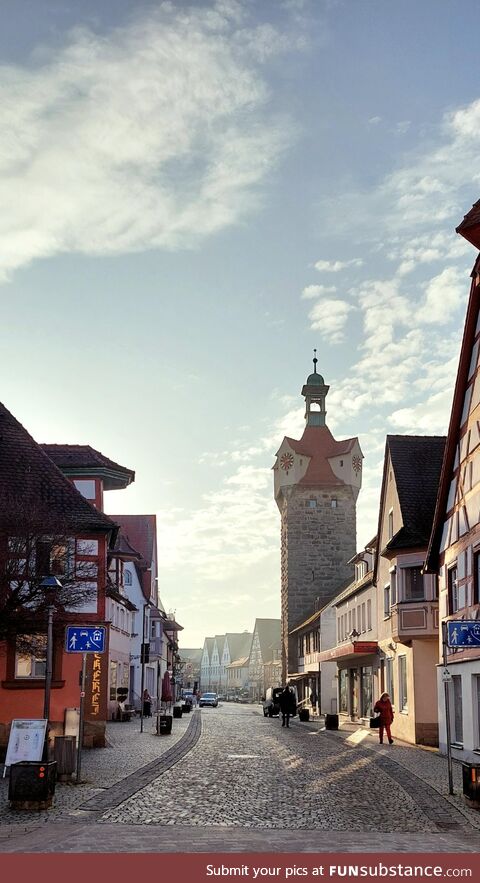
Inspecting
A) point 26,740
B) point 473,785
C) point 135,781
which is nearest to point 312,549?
point 135,781

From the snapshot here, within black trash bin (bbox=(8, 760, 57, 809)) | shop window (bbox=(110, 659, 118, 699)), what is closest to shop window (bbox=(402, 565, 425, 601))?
shop window (bbox=(110, 659, 118, 699))

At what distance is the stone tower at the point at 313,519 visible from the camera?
7475 cm

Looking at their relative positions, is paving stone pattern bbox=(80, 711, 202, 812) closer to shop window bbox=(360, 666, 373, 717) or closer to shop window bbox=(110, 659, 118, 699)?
shop window bbox=(110, 659, 118, 699)

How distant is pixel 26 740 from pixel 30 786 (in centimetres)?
201

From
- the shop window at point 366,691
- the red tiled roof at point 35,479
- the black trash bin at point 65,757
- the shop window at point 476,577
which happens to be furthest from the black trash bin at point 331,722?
the black trash bin at point 65,757

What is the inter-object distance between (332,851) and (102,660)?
2424 centimetres

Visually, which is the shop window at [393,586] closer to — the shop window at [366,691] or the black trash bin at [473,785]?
the shop window at [366,691]

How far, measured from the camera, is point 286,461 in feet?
259

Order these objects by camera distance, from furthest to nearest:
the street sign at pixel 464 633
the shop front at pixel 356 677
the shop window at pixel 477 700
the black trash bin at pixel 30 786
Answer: the shop front at pixel 356 677
the shop window at pixel 477 700
the street sign at pixel 464 633
the black trash bin at pixel 30 786

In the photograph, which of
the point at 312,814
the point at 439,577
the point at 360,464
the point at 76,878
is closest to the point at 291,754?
the point at 439,577

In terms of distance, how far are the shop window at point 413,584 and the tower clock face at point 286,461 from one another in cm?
4599

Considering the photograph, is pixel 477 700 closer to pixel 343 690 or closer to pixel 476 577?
pixel 476 577

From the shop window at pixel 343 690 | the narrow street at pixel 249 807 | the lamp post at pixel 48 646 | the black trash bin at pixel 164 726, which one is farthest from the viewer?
the shop window at pixel 343 690

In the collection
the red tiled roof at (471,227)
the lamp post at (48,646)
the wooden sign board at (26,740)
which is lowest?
the wooden sign board at (26,740)
